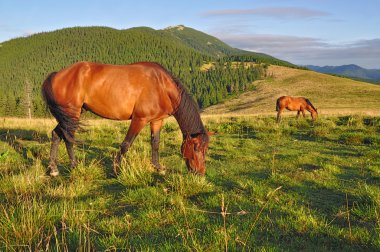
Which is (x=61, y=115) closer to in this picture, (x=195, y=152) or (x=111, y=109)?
(x=111, y=109)

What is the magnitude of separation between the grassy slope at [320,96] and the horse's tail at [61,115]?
112ft

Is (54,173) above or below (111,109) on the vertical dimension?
below

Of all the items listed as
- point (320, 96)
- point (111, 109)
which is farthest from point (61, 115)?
point (320, 96)

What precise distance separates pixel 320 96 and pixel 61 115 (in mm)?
74994

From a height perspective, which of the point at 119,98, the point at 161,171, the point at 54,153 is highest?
the point at 119,98

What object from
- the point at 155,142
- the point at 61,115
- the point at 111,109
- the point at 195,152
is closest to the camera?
the point at 195,152

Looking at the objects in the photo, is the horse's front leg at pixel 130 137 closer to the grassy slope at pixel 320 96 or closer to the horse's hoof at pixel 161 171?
the horse's hoof at pixel 161 171

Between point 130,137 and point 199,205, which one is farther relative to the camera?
point 130,137

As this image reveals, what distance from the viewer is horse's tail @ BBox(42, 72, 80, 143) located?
7148 mm

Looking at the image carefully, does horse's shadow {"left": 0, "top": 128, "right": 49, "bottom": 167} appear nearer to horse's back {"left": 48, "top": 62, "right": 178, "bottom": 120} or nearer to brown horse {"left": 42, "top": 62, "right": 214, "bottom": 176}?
brown horse {"left": 42, "top": 62, "right": 214, "bottom": 176}

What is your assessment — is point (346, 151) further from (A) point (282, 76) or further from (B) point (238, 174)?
(A) point (282, 76)

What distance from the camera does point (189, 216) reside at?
4.22 m

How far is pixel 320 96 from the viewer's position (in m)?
73.8

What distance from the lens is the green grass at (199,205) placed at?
3.44m
